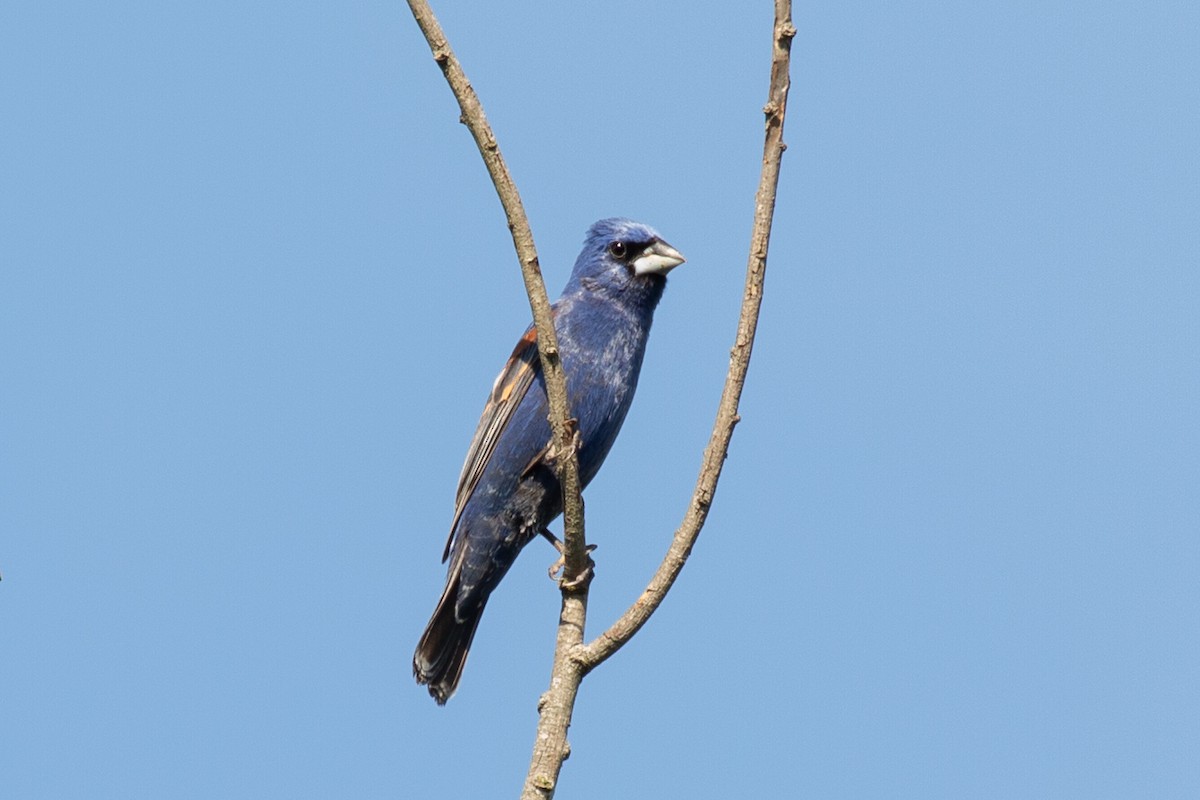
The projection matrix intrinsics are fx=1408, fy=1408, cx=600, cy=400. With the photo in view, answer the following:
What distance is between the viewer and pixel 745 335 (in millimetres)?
4863

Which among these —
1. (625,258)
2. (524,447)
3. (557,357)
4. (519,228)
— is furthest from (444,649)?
(519,228)

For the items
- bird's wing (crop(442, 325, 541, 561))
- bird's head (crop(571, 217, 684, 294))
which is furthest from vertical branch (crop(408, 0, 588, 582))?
bird's head (crop(571, 217, 684, 294))

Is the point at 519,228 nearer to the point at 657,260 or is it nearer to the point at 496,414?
the point at 496,414

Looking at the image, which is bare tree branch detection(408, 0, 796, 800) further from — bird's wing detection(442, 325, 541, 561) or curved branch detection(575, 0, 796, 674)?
bird's wing detection(442, 325, 541, 561)

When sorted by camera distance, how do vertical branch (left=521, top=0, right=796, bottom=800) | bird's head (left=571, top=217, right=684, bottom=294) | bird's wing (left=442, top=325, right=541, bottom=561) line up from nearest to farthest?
1. vertical branch (left=521, top=0, right=796, bottom=800)
2. bird's wing (left=442, top=325, right=541, bottom=561)
3. bird's head (left=571, top=217, right=684, bottom=294)

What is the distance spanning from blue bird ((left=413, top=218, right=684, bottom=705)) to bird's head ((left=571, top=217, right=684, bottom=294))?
23 millimetres

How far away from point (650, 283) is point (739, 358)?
157 inches

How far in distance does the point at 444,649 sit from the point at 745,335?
408cm

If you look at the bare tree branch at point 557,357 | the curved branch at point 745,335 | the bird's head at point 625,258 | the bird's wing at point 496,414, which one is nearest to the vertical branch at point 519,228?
the bare tree branch at point 557,357

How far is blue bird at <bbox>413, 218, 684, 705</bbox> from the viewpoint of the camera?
7.98m

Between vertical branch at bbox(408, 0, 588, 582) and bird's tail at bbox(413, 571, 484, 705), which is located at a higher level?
vertical branch at bbox(408, 0, 588, 582)

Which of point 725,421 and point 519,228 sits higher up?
point 519,228

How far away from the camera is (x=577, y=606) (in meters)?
5.67

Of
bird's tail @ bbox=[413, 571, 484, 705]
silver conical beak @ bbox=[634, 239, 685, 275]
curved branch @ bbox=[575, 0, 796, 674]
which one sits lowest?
bird's tail @ bbox=[413, 571, 484, 705]
